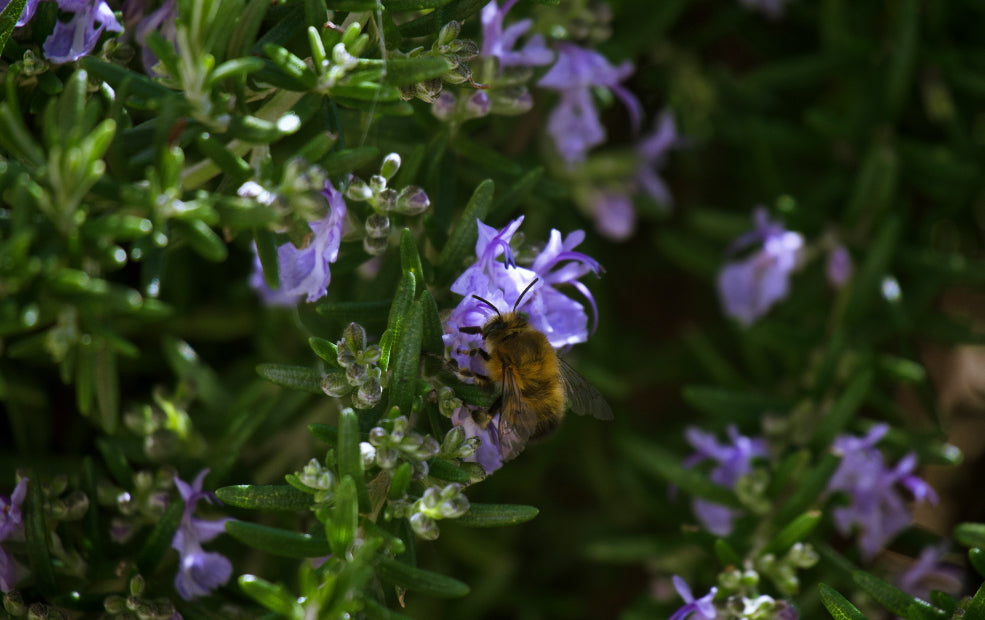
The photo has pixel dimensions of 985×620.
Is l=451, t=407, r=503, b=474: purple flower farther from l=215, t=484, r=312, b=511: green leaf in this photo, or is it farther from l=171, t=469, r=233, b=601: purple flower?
l=171, t=469, r=233, b=601: purple flower

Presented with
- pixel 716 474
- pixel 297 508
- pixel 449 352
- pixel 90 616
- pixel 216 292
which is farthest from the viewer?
pixel 216 292

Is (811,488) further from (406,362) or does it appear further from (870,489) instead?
(406,362)

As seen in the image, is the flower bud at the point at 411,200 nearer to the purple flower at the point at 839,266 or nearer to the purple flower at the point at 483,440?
the purple flower at the point at 483,440

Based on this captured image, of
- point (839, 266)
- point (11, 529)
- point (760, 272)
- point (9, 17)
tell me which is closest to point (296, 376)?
point (11, 529)

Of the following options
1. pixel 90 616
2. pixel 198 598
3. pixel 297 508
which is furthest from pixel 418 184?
pixel 90 616

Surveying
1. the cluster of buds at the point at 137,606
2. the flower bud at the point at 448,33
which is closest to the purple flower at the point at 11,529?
the cluster of buds at the point at 137,606

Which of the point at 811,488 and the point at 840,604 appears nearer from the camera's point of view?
the point at 840,604

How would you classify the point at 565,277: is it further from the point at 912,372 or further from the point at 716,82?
the point at 716,82
